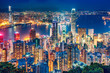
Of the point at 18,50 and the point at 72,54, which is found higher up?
the point at 18,50

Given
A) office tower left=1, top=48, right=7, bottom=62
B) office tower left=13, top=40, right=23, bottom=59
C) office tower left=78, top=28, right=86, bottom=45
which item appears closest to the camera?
office tower left=1, top=48, right=7, bottom=62

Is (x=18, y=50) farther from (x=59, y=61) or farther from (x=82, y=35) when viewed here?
(x=82, y=35)

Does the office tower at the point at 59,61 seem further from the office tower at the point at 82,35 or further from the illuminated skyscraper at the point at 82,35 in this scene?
the illuminated skyscraper at the point at 82,35

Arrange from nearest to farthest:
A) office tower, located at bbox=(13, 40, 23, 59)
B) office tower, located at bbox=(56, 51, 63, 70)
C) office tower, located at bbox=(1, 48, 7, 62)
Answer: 1. office tower, located at bbox=(56, 51, 63, 70)
2. office tower, located at bbox=(1, 48, 7, 62)
3. office tower, located at bbox=(13, 40, 23, 59)

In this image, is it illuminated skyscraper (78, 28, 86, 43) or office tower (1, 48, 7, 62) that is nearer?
office tower (1, 48, 7, 62)

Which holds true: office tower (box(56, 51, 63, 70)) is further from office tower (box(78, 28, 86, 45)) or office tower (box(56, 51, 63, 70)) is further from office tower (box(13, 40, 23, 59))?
office tower (box(78, 28, 86, 45))

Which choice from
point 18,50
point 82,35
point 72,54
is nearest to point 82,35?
point 82,35

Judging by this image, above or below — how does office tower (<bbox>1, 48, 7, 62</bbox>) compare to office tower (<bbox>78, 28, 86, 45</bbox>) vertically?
below

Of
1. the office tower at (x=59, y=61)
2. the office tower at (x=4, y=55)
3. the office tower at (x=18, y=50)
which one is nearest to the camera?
the office tower at (x=59, y=61)

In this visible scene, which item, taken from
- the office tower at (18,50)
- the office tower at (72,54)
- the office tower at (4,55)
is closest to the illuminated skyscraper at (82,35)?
the office tower at (72,54)

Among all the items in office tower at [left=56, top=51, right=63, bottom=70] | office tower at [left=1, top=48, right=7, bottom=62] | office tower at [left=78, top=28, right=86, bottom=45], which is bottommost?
office tower at [left=56, top=51, right=63, bottom=70]

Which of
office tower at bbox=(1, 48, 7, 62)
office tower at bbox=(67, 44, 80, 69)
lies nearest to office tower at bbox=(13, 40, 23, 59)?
office tower at bbox=(1, 48, 7, 62)

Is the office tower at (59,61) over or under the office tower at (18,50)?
under

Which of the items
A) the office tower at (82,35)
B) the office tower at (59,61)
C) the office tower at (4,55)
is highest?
the office tower at (82,35)
